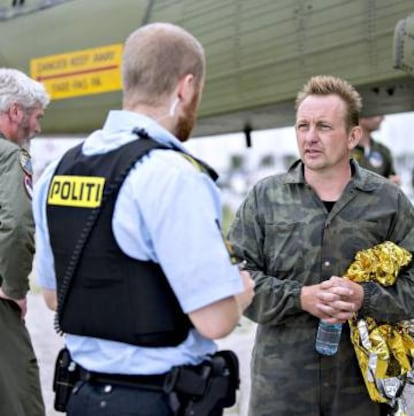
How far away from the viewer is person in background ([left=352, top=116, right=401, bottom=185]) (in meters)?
Result: 5.28

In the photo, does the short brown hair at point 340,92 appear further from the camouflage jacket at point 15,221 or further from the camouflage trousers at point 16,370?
the camouflage trousers at point 16,370

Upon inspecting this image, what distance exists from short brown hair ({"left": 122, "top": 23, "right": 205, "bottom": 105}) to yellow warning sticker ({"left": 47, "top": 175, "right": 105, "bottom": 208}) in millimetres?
250

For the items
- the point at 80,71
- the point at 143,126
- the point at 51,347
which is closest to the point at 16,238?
the point at 143,126

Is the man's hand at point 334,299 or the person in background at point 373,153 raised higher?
the man's hand at point 334,299

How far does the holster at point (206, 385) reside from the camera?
187 centimetres

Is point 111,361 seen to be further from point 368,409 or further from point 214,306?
point 368,409

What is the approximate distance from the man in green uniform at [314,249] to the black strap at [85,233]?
3.05 feet

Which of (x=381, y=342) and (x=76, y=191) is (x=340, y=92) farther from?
(x=76, y=191)

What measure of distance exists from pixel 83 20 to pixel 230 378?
166 inches

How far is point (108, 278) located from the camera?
1.86m

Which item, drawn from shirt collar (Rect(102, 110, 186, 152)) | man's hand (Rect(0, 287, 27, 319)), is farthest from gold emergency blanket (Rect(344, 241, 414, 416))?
man's hand (Rect(0, 287, 27, 319))

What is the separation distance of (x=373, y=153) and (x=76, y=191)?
3782 millimetres

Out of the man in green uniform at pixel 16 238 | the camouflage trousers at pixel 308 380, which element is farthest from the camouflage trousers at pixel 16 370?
the camouflage trousers at pixel 308 380

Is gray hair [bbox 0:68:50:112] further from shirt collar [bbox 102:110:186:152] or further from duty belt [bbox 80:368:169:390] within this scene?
duty belt [bbox 80:368:169:390]
